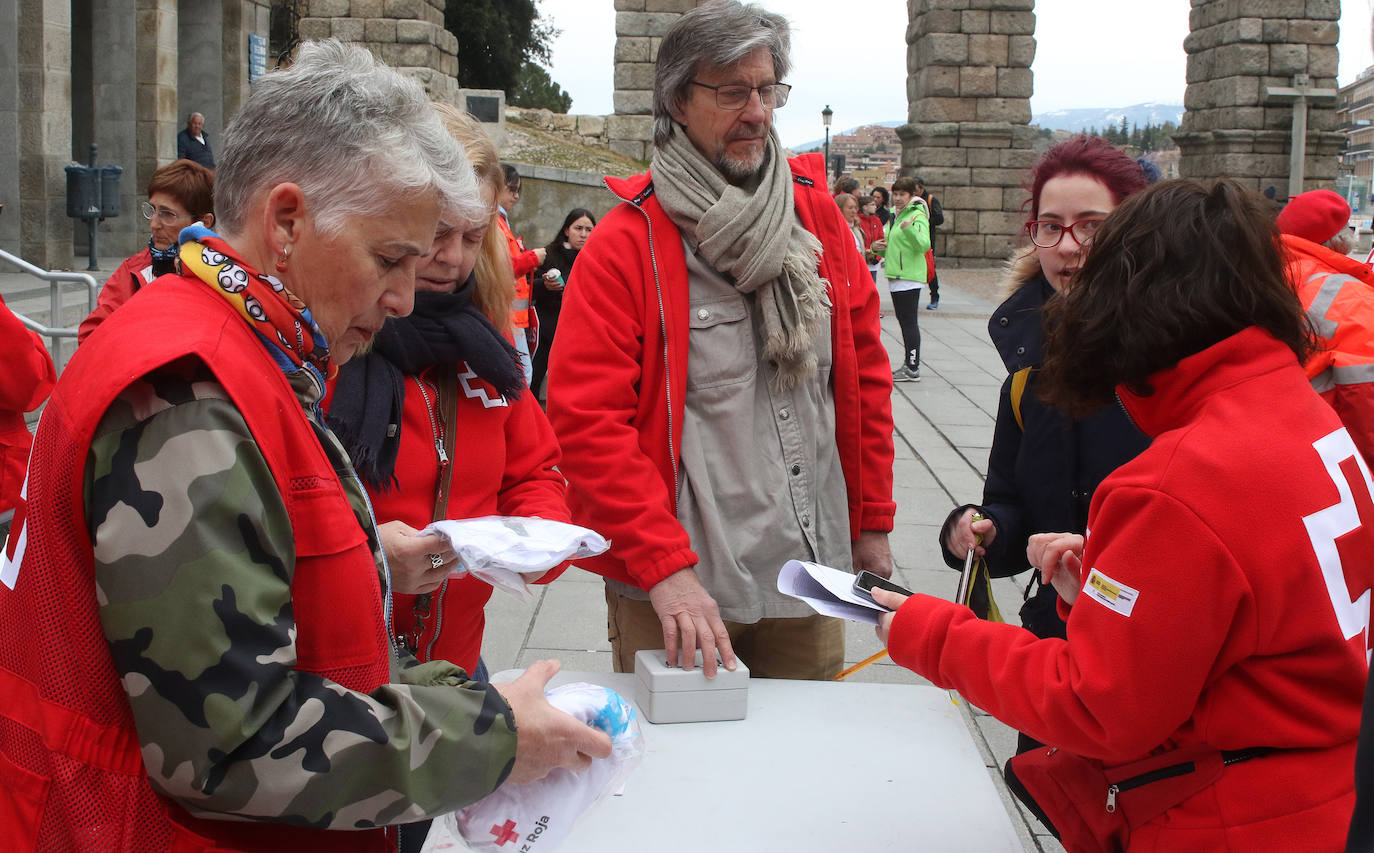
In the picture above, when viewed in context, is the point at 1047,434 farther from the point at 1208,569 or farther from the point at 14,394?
the point at 14,394

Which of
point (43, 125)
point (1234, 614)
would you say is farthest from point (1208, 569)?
point (43, 125)

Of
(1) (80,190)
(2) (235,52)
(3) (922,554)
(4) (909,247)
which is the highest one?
(2) (235,52)

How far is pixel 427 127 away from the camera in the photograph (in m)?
1.46

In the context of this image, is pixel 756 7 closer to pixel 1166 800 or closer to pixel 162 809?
pixel 1166 800

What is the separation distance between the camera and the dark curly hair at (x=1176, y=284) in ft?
5.13

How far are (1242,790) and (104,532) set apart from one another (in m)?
1.42

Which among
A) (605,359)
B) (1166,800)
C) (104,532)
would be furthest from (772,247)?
(104,532)

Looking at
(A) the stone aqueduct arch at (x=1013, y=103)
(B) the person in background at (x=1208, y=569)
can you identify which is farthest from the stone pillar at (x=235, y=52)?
(B) the person in background at (x=1208, y=569)

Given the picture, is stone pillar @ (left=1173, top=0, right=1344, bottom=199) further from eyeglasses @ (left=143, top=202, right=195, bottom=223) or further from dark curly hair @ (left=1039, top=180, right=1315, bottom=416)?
dark curly hair @ (left=1039, top=180, right=1315, bottom=416)

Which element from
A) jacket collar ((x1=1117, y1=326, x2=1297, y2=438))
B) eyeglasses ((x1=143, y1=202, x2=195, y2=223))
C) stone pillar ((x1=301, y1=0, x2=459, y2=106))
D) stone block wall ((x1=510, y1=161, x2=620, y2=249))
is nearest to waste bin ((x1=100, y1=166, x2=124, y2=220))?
stone pillar ((x1=301, y1=0, x2=459, y2=106))

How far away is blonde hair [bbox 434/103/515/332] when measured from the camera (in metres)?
2.51

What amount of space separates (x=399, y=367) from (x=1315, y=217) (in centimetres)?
361

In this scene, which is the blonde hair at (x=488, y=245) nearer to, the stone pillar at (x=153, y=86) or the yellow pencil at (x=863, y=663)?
the yellow pencil at (x=863, y=663)

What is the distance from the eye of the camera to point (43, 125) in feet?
42.5
